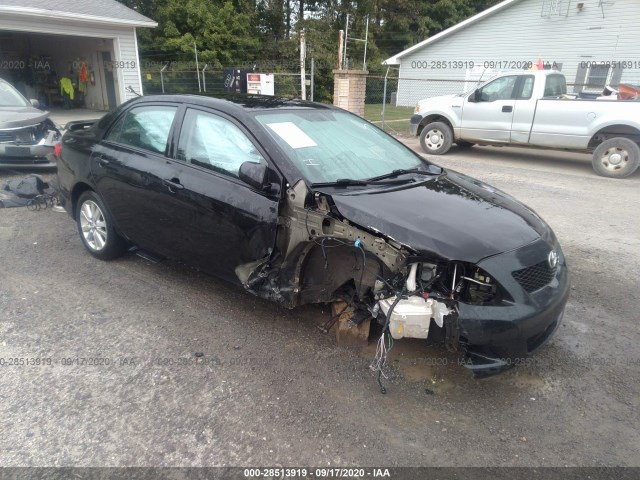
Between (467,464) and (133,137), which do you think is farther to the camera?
(133,137)

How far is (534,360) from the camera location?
128 inches

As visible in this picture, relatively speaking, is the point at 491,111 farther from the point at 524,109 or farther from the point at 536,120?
the point at 536,120

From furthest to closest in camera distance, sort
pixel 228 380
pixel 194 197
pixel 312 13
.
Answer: pixel 312 13, pixel 194 197, pixel 228 380

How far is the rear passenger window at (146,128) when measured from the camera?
3.88 metres

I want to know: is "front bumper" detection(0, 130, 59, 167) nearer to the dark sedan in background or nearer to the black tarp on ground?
the dark sedan in background

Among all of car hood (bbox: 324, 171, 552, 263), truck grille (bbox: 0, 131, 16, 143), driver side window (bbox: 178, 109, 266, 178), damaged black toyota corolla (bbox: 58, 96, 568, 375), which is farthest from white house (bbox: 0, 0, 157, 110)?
car hood (bbox: 324, 171, 552, 263)

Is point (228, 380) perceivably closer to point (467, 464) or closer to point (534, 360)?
point (467, 464)

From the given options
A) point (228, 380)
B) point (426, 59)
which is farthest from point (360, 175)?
point (426, 59)

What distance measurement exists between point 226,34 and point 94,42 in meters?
9.68

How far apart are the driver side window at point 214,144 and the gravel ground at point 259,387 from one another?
45.9 inches

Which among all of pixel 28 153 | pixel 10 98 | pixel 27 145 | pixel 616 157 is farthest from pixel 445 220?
pixel 10 98

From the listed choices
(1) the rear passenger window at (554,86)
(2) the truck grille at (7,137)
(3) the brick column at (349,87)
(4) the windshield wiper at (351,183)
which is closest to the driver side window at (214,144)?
(4) the windshield wiper at (351,183)

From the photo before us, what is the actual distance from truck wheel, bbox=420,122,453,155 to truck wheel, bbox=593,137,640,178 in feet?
9.88

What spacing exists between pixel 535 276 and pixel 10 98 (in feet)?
31.5
